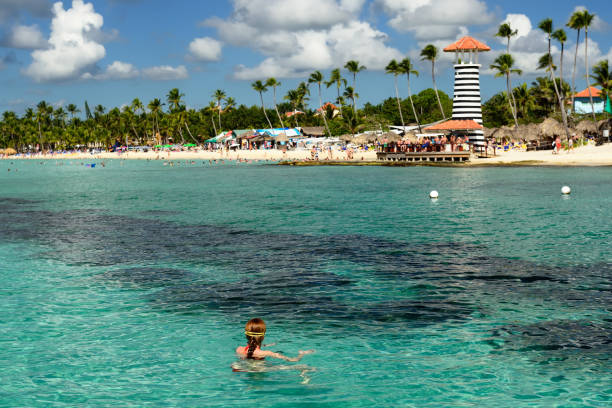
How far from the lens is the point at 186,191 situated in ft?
150

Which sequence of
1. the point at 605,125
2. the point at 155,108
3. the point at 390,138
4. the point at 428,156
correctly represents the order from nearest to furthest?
the point at 428,156, the point at 605,125, the point at 390,138, the point at 155,108

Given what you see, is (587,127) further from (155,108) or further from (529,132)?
(155,108)

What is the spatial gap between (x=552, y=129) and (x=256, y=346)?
75855 millimetres

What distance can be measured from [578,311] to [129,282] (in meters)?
10.3

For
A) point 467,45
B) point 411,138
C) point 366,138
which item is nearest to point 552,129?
point 467,45

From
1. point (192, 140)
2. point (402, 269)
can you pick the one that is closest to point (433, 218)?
point (402, 269)

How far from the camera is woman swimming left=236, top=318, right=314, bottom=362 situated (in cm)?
887

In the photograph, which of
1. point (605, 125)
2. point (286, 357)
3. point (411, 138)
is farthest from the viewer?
point (411, 138)

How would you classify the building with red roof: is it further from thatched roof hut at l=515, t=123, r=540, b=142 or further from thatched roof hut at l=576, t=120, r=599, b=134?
thatched roof hut at l=515, t=123, r=540, b=142

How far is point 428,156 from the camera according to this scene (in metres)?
72.2

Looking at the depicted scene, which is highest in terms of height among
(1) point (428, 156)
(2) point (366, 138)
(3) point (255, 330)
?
(2) point (366, 138)

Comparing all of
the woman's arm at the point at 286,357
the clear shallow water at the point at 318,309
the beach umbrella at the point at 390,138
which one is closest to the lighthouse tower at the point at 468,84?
the beach umbrella at the point at 390,138

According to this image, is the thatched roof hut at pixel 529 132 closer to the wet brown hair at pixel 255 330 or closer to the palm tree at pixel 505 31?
the palm tree at pixel 505 31

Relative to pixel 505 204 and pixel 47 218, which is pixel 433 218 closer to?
pixel 505 204
